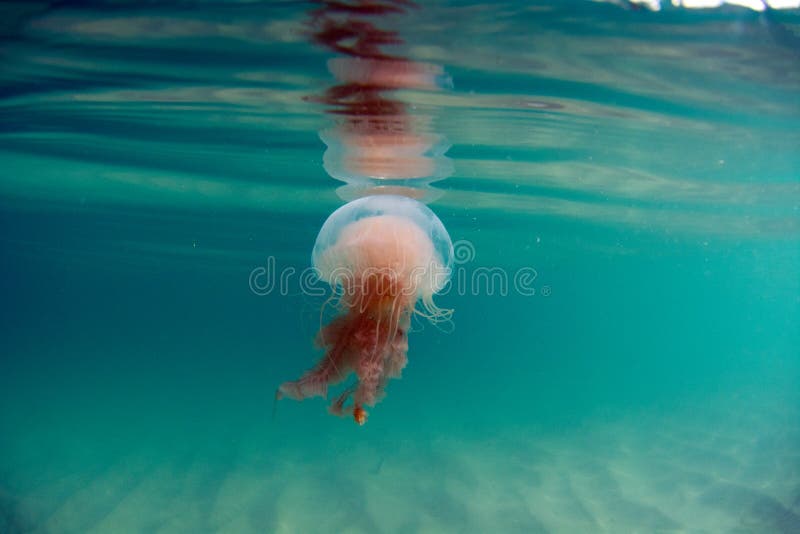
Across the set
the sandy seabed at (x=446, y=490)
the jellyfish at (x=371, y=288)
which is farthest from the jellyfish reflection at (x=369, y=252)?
the sandy seabed at (x=446, y=490)

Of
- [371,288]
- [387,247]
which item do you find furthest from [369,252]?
[371,288]

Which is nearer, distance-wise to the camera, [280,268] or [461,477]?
[461,477]

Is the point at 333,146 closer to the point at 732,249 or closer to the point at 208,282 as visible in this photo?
the point at 732,249

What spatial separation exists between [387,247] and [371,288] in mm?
371

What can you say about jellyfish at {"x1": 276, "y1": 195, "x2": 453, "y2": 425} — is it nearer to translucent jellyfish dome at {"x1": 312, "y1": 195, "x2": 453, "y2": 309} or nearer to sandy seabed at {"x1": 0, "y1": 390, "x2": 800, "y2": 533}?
translucent jellyfish dome at {"x1": 312, "y1": 195, "x2": 453, "y2": 309}

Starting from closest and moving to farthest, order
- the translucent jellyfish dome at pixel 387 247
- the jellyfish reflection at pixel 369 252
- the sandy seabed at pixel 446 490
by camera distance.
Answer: the jellyfish reflection at pixel 369 252, the translucent jellyfish dome at pixel 387 247, the sandy seabed at pixel 446 490

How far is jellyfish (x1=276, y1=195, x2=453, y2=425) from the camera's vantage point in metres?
4.19

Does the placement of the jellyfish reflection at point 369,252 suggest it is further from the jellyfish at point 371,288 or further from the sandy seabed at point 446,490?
the sandy seabed at point 446,490

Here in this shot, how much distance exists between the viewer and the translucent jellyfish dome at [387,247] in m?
4.62

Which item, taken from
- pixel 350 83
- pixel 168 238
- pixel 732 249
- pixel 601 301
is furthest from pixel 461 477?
pixel 601 301

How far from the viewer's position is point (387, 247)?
4617mm

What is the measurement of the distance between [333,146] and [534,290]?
3613 centimetres

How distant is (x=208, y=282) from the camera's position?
125 ft

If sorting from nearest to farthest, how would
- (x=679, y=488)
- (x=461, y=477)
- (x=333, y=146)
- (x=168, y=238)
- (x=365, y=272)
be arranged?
1. (x=365, y=272)
2. (x=333, y=146)
3. (x=679, y=488)
4. (x=461, y=477)
5. (x=168, y=238)
